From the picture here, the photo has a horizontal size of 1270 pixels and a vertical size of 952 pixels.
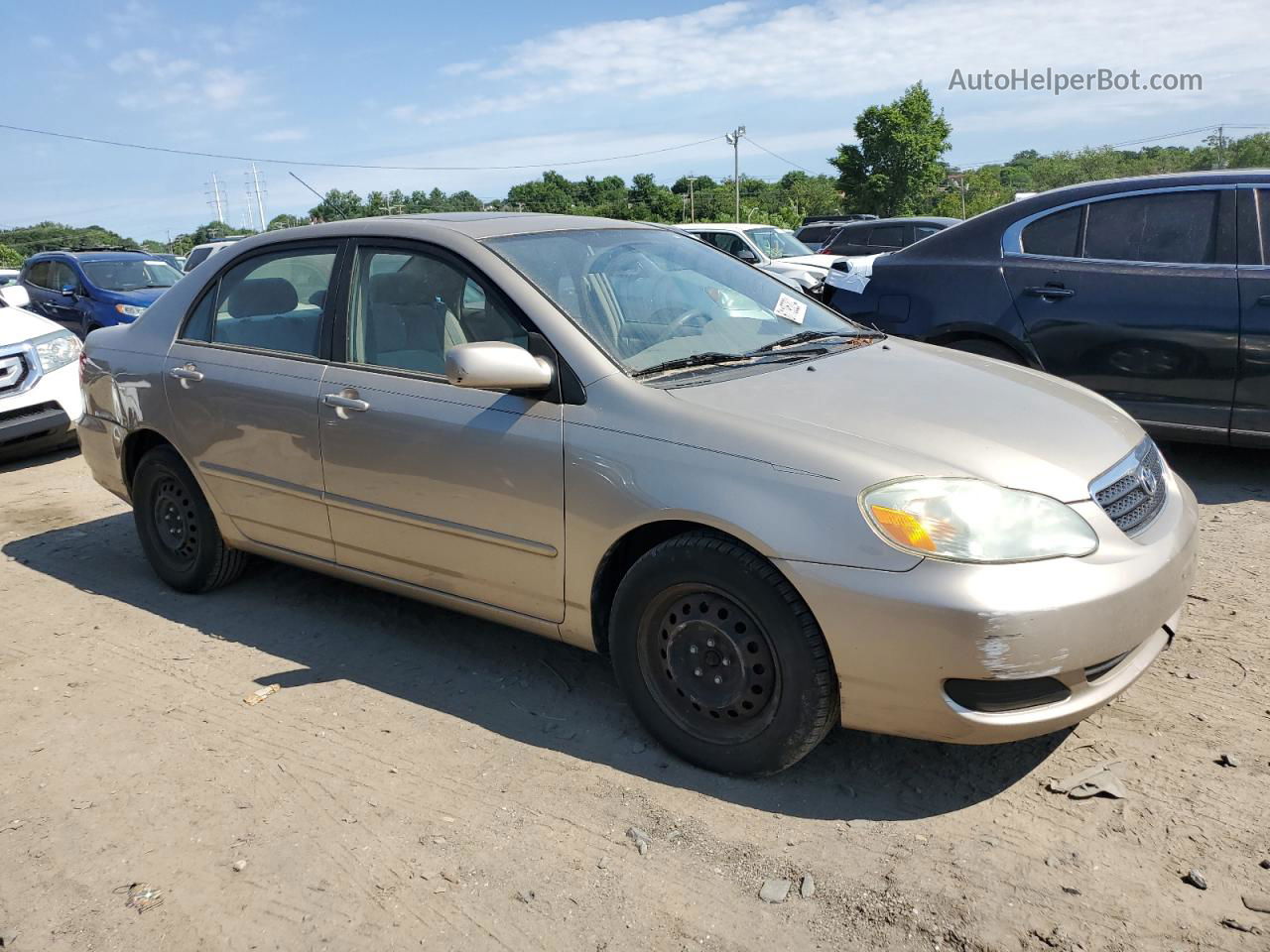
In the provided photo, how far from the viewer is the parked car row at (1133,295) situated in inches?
206

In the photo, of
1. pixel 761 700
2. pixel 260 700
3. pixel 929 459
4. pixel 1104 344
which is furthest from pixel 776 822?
pixel 1104 344

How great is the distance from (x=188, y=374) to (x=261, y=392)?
21.5 inches

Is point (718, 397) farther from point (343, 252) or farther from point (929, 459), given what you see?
point (343, 252)

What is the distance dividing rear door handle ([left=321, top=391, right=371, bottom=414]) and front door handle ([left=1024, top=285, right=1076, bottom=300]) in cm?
395

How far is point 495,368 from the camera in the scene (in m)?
3.11

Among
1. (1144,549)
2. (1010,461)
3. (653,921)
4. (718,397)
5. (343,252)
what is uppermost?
(343,252)

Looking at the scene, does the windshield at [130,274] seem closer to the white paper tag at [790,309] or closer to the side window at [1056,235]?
the side window at [1056,235]

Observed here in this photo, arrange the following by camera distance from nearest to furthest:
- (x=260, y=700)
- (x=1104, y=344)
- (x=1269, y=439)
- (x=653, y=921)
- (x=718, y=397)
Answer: (x=653, y=921) → (x=718, y=397) → (x=260, y=700) → (x=1269, y=439) → (x=1104, y=344)

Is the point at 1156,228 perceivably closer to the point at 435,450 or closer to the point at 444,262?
the point at 444,262

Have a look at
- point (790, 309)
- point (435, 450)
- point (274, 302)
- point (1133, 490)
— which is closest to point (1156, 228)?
point (790, 309)

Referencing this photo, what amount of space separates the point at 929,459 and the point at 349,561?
7.67 feet

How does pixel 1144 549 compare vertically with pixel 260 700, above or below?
above

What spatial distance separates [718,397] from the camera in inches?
121

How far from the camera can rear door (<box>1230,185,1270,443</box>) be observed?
5133 mm
